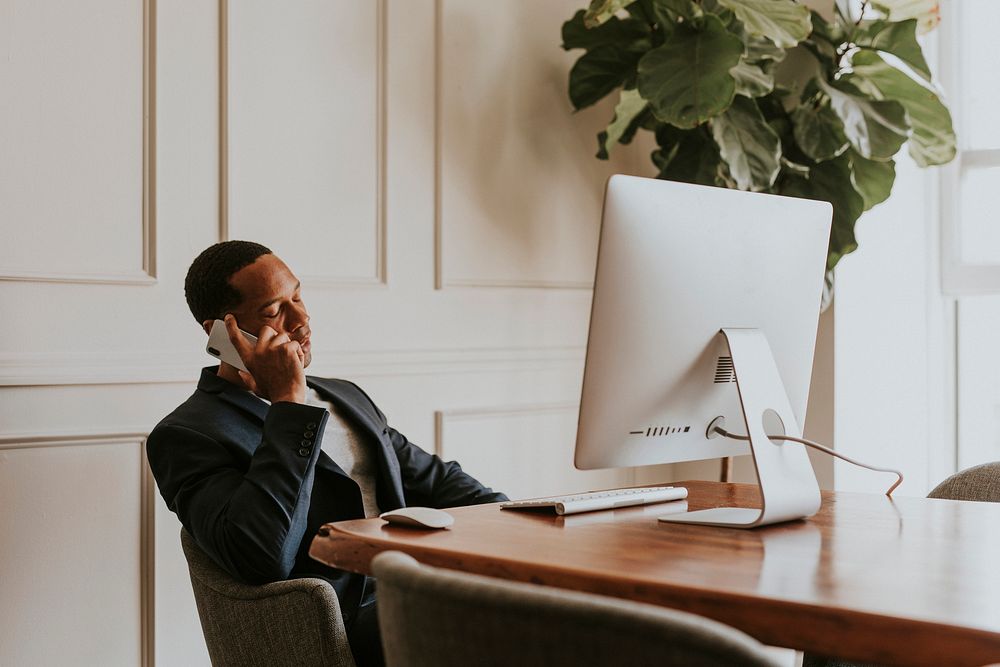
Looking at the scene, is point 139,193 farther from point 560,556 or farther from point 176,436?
point 560,556

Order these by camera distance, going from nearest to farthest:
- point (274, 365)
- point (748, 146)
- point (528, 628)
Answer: point (528, 628), point (274, 365), point (748, 146)

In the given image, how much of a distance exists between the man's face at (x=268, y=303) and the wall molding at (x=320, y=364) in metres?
0.43

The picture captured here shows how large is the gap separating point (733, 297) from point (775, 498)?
11.5 inches

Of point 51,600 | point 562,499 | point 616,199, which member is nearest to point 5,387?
point 51,600

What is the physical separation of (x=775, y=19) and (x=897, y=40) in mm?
482

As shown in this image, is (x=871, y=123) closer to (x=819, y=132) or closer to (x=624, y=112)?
(x=819, y=132)

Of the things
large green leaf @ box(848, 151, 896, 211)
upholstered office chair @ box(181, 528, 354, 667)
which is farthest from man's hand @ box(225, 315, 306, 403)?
large green leaf @ box(848, 151, 896, 211)

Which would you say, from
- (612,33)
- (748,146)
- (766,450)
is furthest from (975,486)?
(612,33)

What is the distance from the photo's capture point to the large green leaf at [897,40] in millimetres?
2938

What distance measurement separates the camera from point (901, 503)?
5.48 feet

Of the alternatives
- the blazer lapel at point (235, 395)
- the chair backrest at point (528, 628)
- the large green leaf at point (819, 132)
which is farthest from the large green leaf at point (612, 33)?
the chair backrest at point (528, 628)

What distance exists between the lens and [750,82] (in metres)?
2.82

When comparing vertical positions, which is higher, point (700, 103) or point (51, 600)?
point (700, 103)

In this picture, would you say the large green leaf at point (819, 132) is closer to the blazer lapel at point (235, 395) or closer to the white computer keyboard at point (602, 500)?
the white computer keyboard at point (602, 500)
